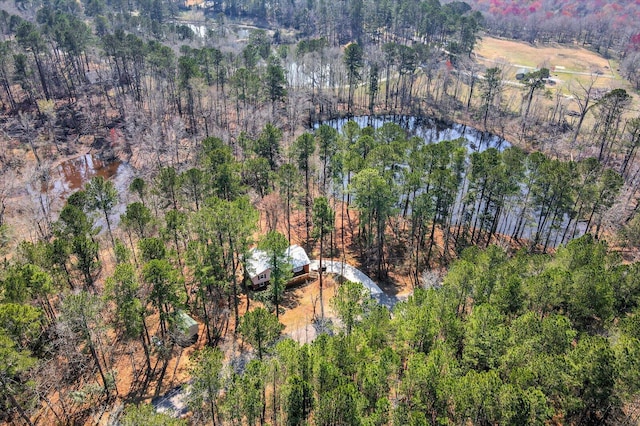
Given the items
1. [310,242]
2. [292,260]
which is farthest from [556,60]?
[292,260]

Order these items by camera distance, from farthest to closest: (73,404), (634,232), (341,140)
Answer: (341,140) → (634,232) → (73,404)

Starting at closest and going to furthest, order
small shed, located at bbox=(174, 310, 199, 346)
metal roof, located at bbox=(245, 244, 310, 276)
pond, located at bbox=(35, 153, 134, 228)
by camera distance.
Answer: small shed, located at bbox=(174, 310, 199, 346) → metal roof, located at bbox=(245, 244, 310, 276) → pond, located at bbox=(35, 153, 134, 228)

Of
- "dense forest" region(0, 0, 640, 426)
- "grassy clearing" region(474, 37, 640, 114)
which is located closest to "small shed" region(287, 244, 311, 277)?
"dense forest" region(0, 0, 640, 426)

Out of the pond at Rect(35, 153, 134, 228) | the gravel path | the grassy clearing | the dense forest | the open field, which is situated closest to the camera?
the dense forest

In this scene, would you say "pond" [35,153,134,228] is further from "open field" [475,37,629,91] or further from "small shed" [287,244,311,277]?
"open field" [475,37,629,91]

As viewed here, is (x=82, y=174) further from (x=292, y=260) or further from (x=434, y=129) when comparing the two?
(x=434, y=129)

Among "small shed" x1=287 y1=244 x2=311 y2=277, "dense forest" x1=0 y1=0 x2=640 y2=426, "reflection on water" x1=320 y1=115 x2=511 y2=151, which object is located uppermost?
"dense forest" x1=0 y1=0 x2=640 y2=426

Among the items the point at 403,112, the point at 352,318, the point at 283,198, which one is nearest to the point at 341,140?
the point at 283,198

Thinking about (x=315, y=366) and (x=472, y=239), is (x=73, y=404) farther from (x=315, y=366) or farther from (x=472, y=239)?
(x=472, y=239)
